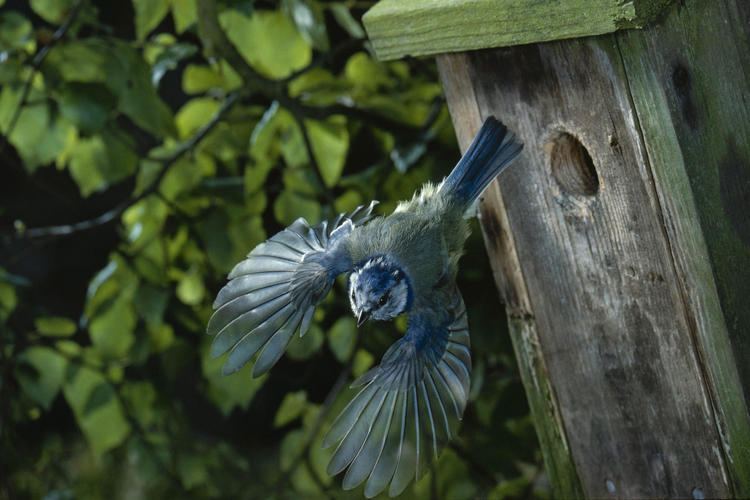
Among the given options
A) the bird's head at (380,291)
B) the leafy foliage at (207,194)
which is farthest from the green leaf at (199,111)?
the bird's head at (380,291)

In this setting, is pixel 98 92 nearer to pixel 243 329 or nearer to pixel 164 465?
pixel 243 329

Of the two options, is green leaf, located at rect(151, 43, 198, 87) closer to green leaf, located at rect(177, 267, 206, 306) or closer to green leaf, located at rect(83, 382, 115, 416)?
green leaf, located at rect(177, 267, 206, 306)

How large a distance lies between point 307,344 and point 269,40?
0.61m

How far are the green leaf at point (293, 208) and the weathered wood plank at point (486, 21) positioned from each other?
21.9 inches

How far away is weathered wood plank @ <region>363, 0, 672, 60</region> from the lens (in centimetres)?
122

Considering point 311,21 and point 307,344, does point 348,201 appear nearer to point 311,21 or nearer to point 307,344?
point 307,344

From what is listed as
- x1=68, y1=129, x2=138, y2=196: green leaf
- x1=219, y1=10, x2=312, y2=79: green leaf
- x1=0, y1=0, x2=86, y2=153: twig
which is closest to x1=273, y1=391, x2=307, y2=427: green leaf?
x1=68, y1=129, x2=138, y2=196: green leaf

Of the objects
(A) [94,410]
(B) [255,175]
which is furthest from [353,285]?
(A) [94,410]

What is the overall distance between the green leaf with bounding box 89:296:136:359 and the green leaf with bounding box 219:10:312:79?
1.87 ft

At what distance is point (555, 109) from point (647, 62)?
0.17 metres

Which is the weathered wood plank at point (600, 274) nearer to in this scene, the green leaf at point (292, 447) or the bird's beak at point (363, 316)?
the bird's beak at point (363, 316)

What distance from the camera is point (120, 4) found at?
98.5 inches

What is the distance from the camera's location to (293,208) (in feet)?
6.66

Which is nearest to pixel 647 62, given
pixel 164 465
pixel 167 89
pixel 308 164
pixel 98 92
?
pixel 308 164
